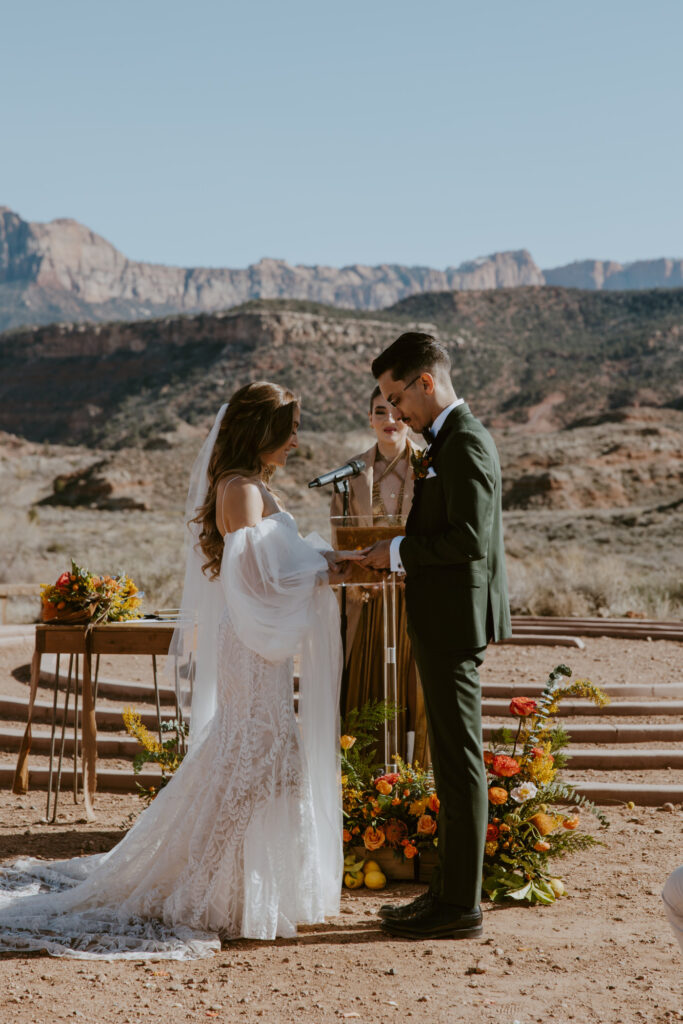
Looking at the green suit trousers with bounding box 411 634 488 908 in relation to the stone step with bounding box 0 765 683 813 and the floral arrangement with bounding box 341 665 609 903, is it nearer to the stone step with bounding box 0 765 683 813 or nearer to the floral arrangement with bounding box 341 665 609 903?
the floral arrangement with bounding box 341 665 609 903

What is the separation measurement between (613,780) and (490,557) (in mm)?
3257

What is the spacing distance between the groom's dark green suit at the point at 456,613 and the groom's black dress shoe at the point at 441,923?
41mm

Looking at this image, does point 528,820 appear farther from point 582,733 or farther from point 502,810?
point 582,733

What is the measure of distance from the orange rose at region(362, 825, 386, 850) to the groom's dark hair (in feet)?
6.56

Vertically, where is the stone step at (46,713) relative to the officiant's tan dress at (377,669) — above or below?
below

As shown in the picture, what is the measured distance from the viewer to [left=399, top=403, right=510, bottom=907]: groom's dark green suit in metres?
3.63

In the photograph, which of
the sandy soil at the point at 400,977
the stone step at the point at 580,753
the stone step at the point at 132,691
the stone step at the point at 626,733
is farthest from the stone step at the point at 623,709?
the sandy soil at the point at 400,977

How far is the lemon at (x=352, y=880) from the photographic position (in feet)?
15.1

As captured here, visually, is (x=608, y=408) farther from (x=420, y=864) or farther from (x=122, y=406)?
(x=420, y=864)

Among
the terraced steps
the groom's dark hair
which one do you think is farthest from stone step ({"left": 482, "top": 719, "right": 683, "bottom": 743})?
the groom's dark hair

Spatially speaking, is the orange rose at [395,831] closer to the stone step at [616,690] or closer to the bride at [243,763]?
the bride at [243,763]

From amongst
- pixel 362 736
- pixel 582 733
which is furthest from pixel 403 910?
pixel 582 733

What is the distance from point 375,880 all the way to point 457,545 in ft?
5.87

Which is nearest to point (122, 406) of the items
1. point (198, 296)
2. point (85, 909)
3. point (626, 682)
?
point (626, 682)
